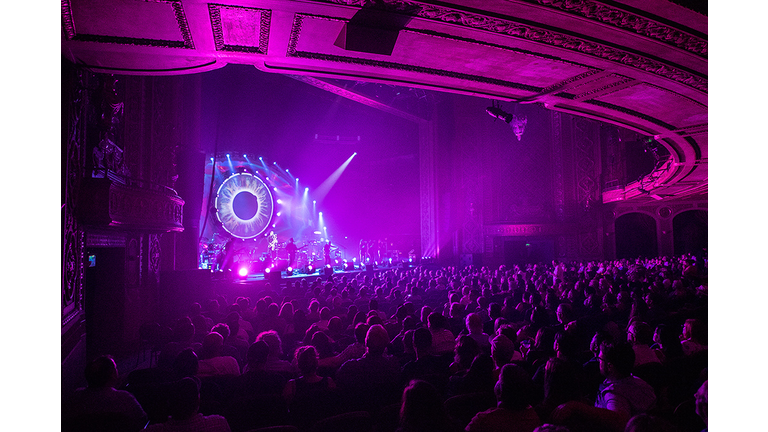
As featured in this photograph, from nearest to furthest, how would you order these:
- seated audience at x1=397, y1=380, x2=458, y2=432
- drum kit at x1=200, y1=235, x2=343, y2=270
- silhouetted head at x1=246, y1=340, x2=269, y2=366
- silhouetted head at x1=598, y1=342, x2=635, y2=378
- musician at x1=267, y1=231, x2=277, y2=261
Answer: seated audience at x1=397, y1=380, x2=458, y2=432, silhouetted head at x1=598, y1=342, x2=635, y2=378, silhouetted head at x1=246, y1=340, x2=269, y2=366, drum kit at x1=200, y1=235, x2=343, y2=270, musician at x1=267, y1=231, x2=277, y2=261

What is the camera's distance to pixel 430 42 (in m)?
4.73

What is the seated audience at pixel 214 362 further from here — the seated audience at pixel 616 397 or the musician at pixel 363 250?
the musician at pixel 363 250

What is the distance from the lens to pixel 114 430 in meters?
2.76

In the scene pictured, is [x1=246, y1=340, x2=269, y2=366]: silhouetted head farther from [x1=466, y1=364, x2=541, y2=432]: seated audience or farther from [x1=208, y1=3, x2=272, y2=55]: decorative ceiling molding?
[x1=208, y1=3, x2=272, y2=55]: decorative ceiling molding

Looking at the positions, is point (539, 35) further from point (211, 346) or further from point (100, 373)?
point (100, 373)

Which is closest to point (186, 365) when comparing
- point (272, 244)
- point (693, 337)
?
point (693, 337)

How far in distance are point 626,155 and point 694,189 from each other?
505cm

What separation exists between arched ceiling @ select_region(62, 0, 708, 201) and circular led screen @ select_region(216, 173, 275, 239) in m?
14.7

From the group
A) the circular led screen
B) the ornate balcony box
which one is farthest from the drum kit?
the ornate balcony box

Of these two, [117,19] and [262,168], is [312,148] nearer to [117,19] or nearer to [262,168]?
[262,168]

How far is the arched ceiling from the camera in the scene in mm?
3941

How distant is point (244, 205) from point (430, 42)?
56.5 ft

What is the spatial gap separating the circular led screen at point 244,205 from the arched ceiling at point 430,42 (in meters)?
14.7
